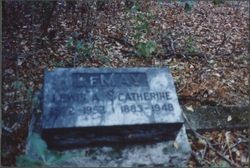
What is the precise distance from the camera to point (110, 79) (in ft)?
12.5

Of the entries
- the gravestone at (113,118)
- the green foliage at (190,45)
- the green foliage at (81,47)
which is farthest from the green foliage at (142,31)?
the gravestone at (113,118)

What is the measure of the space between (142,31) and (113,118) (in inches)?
148

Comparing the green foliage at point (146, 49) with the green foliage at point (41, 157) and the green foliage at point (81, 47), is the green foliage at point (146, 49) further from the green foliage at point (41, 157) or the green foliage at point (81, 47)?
the green foliage at point (41, 157)

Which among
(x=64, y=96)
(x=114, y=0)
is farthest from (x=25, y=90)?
(x=114, y=0)

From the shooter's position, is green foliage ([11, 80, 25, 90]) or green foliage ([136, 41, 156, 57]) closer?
green foliage ([11, 80, 25, 90])

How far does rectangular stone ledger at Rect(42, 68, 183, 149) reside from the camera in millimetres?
3379

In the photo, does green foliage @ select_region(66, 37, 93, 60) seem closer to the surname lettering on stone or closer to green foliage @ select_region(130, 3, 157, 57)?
green foliage @ select_region(130, 3, 157, 57)

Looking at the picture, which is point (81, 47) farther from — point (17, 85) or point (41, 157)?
point (41, 157)

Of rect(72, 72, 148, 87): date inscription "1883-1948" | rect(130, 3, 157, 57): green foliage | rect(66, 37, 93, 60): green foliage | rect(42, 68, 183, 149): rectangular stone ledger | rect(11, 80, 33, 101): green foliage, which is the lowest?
rect(11, 80, 33, 101): green foliage

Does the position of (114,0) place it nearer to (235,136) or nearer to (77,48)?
(77,48)

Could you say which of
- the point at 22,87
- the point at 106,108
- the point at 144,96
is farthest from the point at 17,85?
the point at 144,96

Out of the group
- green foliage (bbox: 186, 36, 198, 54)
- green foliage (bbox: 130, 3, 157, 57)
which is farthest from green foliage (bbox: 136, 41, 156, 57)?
green foliage (bbox: 186, 36, 198, 54)

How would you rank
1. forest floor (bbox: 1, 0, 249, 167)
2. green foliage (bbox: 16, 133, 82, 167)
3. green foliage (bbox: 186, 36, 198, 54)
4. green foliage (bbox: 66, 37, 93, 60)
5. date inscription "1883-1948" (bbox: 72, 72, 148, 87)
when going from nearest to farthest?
green foliage (bbox: 16, 133, 82, 167), date inscription "1883-1948" (bbox: 72, 72, 148, 87), forest floor (bbox: 1, 0, 249, 167), green foliage (bbox: 66, 37, 93, 60), green foliage (bbox: 186, 36, 198, 54)

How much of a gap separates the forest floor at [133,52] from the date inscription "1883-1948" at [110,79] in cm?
95
